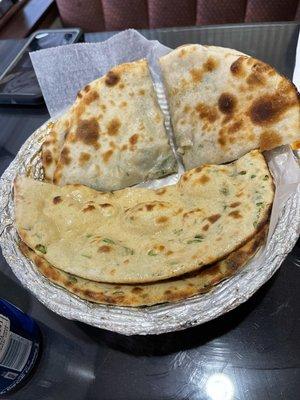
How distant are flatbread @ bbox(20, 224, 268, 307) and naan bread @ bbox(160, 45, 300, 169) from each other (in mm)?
260

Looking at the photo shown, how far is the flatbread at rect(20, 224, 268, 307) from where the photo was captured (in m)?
0.81

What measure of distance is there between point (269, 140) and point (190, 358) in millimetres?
522

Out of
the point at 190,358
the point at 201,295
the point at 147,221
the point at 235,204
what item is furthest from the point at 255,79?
the point at 190,358

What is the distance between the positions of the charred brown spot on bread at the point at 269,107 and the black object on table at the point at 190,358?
1.03 feet

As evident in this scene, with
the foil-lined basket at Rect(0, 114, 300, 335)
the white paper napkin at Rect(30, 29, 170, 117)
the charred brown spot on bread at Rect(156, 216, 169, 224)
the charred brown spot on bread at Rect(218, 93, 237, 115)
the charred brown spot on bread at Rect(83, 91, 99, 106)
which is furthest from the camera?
the white paper napkin at Rect(30, 29, 170, 117)

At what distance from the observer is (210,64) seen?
42.3 inches

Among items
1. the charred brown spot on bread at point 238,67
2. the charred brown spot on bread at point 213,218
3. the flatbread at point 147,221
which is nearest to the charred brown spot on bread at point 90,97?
the flatbread at point 147,221

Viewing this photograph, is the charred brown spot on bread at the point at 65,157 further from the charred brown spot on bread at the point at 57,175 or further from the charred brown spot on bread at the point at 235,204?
the charred brown spot on bread at the point at 235,204

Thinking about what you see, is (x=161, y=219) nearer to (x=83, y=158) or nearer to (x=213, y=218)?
(x=213, y=218)

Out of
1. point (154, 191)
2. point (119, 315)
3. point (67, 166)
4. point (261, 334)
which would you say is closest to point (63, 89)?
point (67, 166)

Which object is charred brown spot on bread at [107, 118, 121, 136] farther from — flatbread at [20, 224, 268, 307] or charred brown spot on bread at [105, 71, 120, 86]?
flatbread at [20, 224, 268, 307]

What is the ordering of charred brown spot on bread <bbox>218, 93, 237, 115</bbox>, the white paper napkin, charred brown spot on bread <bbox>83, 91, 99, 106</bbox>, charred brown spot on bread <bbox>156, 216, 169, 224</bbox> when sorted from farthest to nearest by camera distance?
the white paper napkin, charred brown spot on bread <bbox>83, 91, 99, 106</bbox>, charred brown spot on bread <bbox>218, 93, 237, 115</bbox>, charred brown spot on bread <bbox>156, 216, 169, 224</bbox>

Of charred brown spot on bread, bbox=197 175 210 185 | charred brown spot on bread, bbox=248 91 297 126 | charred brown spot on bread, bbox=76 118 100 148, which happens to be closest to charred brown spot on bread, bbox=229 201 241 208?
charred brown spot on bread, bbox=197 175 210 185

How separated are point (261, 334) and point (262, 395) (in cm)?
12
